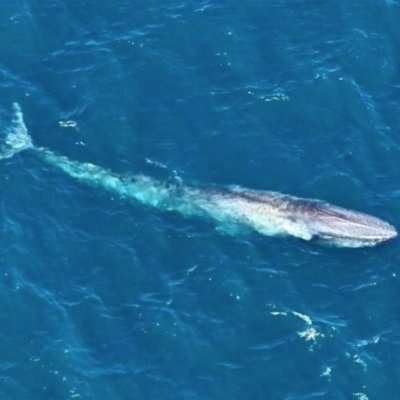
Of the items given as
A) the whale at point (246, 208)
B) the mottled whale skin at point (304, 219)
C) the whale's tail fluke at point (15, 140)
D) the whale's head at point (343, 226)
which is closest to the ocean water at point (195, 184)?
the whale's tail fluke at point (15, 140)

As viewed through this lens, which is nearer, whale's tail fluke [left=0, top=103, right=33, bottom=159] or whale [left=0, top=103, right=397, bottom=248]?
whale [left=0, top=103, right=397, bottom=248]

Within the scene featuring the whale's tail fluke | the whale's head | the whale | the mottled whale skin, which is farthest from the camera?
the whale's tail fluke

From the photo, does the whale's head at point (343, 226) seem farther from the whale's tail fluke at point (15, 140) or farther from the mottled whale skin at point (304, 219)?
the whale's tail fluke at point (15, 140)

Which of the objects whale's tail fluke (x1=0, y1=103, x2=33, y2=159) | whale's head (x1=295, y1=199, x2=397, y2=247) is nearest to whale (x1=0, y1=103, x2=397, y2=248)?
whale's head (x1=295, y1=199, x2=397, y2=247)

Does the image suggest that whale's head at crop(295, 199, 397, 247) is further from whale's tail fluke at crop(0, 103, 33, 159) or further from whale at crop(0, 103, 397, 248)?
whale's tail fluke at crop(0, 103, 33, 159)

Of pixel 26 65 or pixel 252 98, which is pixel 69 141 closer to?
pixel 26 65

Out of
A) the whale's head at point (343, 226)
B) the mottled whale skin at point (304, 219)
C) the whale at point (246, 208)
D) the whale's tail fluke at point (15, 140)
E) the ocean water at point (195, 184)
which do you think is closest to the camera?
the ocean water at point (195, 184)
